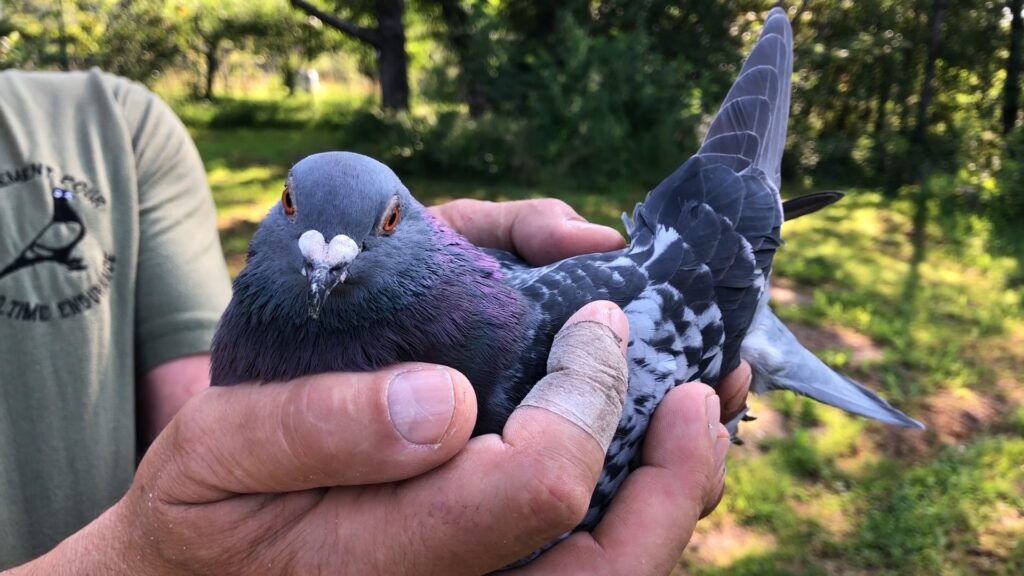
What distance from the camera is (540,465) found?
1.48 m

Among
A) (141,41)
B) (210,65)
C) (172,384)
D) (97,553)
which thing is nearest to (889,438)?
(172,384)

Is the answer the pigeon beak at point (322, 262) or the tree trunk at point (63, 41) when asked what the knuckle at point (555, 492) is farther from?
the tree trunk at point (63, 41)

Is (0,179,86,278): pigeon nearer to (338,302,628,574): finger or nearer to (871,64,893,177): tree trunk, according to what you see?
(338,302,628,574): finger

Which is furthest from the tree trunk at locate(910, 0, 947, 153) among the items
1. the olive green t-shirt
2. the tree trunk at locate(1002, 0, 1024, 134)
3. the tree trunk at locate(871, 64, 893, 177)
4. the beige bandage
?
the olive green t-shirt

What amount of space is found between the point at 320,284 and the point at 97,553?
0.81 metres

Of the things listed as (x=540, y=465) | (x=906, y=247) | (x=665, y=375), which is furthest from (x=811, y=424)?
(x=906, y=247)

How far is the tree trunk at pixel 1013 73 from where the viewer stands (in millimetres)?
11258

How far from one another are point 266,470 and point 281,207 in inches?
25.8

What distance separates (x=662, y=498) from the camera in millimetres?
1824

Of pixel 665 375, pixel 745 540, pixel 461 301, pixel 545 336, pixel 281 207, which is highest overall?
pixel 281 207

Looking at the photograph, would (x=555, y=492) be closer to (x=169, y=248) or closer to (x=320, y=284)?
(x=320, y=284)

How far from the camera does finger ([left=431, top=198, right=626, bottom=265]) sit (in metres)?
2.63

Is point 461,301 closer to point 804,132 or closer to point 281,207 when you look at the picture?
point 281,207

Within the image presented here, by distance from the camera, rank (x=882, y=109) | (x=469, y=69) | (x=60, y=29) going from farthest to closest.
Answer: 1. (x=882, y=109)
2. (x=469, y=69)
3. (x=60, y=29)
